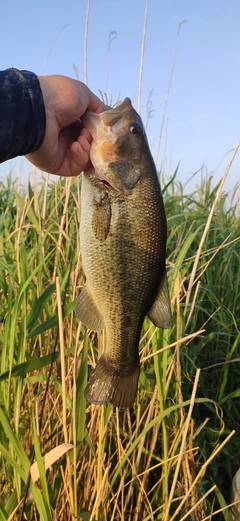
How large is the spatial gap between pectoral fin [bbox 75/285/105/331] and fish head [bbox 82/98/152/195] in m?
0.35

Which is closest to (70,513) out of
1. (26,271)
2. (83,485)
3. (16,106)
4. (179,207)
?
(83,485)

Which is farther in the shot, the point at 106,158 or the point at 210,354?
the point at 210,354

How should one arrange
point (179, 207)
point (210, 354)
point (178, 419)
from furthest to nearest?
point (179, 207), point (210, 354), point (178, 419)

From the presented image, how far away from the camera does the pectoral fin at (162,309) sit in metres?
1.45

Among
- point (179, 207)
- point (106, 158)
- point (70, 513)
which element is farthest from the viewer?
point (179, 207)

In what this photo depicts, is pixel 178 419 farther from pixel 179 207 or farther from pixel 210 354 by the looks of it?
pixel 179 207

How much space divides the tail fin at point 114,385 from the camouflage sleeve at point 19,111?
74 centimetres

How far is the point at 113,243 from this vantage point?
1.46m

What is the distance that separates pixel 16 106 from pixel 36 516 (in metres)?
1.42

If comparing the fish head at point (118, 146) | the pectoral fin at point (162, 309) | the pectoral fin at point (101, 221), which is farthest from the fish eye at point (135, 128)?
the pectoral fin at point (162, 309)

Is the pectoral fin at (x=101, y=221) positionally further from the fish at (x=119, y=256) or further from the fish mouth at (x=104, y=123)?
the fish mouth at (x=104, y=123)

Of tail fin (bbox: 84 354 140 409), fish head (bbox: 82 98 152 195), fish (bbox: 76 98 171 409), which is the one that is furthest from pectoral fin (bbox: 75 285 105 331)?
fish head (bbox: 82 98 152 195)

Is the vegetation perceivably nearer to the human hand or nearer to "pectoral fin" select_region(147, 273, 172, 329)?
"pectoral fin" select_region(147, 273, 172, 329)

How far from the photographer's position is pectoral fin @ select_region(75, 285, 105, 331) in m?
1.51
